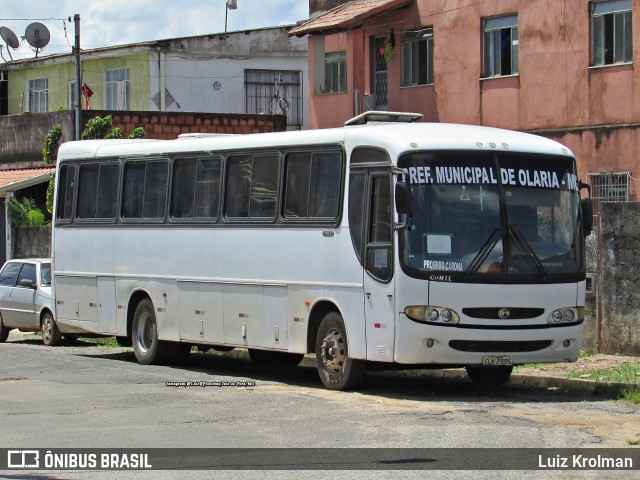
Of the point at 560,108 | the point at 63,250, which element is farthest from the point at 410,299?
the point at 560,108

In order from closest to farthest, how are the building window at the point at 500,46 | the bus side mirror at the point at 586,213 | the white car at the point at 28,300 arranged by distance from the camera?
the bus side mirror at the point at 586,213
the white car at the point at 28,300
the building window at the point at 500,46

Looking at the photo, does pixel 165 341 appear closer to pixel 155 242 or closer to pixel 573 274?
pixel 155 242

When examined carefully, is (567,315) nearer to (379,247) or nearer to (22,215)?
(379,247)

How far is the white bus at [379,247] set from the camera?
14875mm

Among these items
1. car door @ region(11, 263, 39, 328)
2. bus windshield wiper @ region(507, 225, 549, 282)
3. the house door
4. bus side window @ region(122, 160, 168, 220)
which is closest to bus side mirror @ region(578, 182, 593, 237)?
bus windshield wiper @ region(507, 225, 549, 282)

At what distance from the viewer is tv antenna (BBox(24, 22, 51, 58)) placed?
46.3 metres

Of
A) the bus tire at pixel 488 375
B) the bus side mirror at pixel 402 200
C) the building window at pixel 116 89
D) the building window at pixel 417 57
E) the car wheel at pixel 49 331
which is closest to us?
the bus side mirror at pixel 402 200

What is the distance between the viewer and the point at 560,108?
29.2 m

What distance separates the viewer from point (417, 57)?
33.9 meters

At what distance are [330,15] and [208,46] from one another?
12934 millimetres

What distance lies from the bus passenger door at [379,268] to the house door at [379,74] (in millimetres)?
19674

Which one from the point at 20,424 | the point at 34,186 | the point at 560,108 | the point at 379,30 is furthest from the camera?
the point at 34,186

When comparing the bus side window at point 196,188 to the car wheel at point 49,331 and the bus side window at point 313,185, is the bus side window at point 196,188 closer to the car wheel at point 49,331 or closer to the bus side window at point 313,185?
the bus side window at point 313,185

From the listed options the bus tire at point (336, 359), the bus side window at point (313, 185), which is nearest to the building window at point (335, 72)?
the bus side window at point (313, 185)
